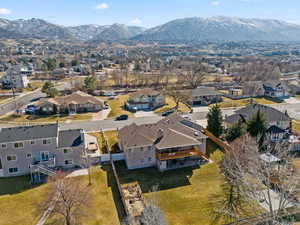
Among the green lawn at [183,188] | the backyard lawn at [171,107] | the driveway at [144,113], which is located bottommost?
the green lawn at [183,188]

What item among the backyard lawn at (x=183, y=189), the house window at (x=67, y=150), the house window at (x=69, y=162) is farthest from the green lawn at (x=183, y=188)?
the house window at (x=67, y=150)

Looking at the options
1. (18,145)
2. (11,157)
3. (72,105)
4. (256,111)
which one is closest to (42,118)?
(72,105)

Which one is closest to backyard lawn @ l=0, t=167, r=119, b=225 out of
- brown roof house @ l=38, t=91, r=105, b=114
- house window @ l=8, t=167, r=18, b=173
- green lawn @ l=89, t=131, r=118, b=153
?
house window @ l=8, t=167, r=18, b=173

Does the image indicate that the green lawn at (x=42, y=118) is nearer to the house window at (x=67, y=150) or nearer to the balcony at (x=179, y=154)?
the house window at (x=67, y=150)

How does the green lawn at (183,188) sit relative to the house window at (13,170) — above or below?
below

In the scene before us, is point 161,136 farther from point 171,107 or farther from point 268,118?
point 171,107

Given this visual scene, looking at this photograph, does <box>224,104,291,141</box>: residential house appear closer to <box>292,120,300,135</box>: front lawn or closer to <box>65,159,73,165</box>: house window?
<box>292,120,300,135</box>: front lawn

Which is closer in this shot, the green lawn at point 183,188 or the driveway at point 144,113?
the green lawn at point 183,188

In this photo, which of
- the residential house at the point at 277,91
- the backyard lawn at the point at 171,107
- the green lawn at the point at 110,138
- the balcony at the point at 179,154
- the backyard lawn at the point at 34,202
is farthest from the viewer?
the residential house at the point at 277,91
